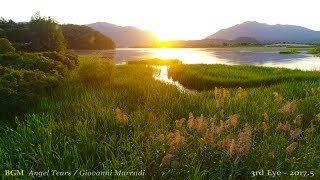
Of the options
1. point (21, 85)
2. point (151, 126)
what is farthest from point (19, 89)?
point (151, 126)

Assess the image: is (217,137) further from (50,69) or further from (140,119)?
(50,69)

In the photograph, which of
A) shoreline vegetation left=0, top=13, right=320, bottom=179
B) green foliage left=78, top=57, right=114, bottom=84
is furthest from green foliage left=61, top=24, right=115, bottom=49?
green foliage left=78, top=57, right=114, bottom=84

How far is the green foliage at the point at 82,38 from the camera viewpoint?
115 meters

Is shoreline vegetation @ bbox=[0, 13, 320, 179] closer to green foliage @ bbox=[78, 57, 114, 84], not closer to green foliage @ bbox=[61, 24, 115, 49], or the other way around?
green foliage @ bbox=[78, 57, 114, 84]

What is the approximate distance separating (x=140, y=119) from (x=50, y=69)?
14077 mm

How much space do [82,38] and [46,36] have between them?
71.9m

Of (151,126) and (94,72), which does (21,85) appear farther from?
(151,126)

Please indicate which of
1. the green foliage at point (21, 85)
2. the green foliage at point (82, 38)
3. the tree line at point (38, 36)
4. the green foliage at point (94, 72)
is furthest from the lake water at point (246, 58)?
the green foliage at point (82, 38)

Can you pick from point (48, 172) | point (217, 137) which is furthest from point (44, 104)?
point (217, 137)

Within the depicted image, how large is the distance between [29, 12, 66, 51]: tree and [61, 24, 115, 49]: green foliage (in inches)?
2396

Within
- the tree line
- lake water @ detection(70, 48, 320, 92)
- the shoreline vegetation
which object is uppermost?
the tree line

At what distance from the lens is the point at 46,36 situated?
48000 mm

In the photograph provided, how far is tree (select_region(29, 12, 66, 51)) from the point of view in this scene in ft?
153

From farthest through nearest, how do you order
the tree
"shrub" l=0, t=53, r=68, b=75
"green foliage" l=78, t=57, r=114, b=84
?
1. the tree
2. "green foliage" l=78, t=57, r=114, b=84
3. "shrub" l=0, t=53, r=68, b=75
